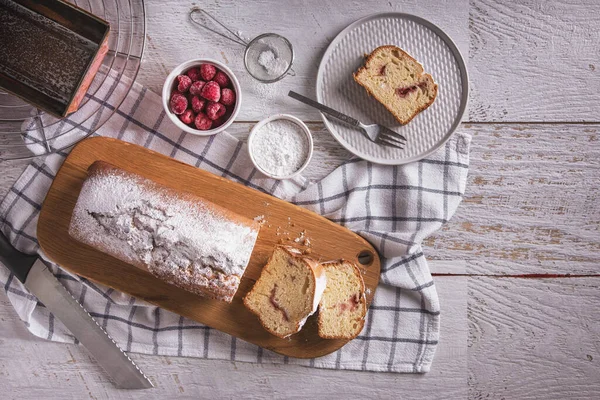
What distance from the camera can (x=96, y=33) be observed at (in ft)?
6.36

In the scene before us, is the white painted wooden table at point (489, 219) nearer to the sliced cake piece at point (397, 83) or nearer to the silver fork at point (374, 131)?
the silver fork at point (374, 131)

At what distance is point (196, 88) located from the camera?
1970 mm

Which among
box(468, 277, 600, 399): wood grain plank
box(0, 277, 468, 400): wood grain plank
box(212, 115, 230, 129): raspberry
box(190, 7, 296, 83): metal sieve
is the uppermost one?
box(190, 7, 296, 83): metal sieve

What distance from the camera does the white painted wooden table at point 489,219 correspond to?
2.10 metres

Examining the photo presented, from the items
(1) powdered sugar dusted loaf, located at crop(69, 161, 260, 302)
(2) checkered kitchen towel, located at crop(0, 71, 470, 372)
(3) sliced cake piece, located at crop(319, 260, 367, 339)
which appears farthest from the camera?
(2) checkered kitchen towel, located at crop(0, 71, 470, 372)

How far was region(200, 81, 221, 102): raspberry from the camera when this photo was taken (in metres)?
1.94

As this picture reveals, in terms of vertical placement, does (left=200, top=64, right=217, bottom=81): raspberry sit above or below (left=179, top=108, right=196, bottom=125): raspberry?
above

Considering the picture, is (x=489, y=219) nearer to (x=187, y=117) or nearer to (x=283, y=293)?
(x=283, y=293)

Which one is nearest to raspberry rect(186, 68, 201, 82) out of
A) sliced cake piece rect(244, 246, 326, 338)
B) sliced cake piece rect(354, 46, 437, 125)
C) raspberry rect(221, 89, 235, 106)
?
raspberry rect(221, 89, 235, 106)

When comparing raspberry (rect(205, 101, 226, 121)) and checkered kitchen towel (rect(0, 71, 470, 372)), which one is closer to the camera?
raspberry (rect(205, 101, 226, 121))

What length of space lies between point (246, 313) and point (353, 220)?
1.91 feet

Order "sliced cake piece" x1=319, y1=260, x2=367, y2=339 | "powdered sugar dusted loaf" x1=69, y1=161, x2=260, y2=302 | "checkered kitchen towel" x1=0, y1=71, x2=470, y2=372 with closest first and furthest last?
"powdered sugar dusted loaf" x1=69, y1=161, x2=260, y2=302 → "sliced cake piece" x1=319, y1=260, x2=367, y2=339 → "checkered kitchen towel" x1=0, y1=71, x2=470, y2=372

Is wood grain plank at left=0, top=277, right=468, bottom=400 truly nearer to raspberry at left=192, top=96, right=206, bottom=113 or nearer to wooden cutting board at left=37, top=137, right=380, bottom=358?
wooden cutting board at left=37, top=137, right=380, bottom=358

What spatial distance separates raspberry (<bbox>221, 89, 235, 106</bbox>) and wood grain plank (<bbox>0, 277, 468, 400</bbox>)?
110 centimetres
